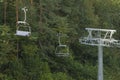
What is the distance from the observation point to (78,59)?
27.2 m

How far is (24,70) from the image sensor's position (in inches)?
854

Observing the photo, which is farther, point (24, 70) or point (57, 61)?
point (57, 61)

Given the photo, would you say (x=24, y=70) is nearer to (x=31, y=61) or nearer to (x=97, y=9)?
(x=31, y=61)

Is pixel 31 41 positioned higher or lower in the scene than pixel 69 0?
lower

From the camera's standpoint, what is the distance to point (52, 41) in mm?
23734

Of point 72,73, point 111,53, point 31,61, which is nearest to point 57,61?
point 72,73

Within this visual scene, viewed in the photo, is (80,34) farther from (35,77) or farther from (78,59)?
(35,77)

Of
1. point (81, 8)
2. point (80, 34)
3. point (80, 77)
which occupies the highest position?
point (81, 8)

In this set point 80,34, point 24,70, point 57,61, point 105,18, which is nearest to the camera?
point 24,70

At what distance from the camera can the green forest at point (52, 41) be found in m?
20.7

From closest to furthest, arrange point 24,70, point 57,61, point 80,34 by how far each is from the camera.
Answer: point 24,70, point 57,61, point 80,34

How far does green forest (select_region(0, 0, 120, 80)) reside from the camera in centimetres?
2067

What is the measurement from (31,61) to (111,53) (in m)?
8.98

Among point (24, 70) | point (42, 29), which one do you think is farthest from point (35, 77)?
point (42, 29)
